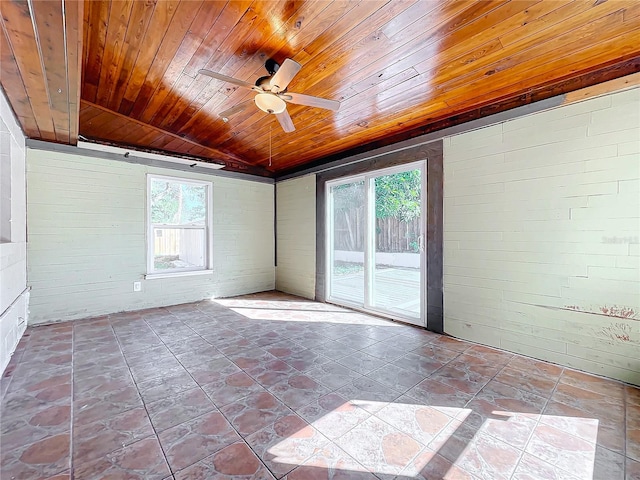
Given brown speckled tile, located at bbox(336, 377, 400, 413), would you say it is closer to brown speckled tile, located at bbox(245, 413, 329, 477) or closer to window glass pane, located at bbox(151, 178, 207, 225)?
brown speckled tile, located at bbox(245, 413, 329, 477)

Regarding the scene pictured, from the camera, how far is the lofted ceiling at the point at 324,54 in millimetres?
1905

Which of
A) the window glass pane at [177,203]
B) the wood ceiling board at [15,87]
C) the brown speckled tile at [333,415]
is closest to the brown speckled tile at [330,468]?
the brown speckled tile at [333,415]

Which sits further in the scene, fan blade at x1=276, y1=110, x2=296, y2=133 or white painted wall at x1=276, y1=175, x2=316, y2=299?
white painted wall at x1=276, y1=175, x2=316, y2=299

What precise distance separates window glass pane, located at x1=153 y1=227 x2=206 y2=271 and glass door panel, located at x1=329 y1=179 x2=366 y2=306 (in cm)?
242

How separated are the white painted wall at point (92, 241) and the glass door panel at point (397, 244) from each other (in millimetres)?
2954

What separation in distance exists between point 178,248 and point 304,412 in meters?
3.95

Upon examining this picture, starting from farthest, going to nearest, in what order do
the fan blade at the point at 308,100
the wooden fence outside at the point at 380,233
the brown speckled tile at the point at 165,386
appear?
the wooden fence outside at the point at 380,233 → the fan blade at the point at 308,100 → the brown speckled tile at the point at 165,386

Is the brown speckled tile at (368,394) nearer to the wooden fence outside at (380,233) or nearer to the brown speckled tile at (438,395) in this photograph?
the brown speckled tile at (438,395)

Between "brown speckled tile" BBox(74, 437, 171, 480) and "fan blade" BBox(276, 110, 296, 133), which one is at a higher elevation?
"fan blade" BBox(276, 110, 296, 133)

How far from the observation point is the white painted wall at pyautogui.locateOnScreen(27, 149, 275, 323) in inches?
147

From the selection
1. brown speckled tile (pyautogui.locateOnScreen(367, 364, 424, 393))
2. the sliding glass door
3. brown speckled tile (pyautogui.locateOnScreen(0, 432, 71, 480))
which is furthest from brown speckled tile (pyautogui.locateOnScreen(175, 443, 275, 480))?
the sliding glass door

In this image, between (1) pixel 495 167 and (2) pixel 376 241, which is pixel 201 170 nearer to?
(2) pixel 376 241

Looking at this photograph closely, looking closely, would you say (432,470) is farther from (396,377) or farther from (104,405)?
(104,405)

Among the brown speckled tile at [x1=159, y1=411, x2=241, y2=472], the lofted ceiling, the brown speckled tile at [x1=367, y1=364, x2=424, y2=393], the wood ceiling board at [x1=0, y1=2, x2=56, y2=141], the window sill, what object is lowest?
the brown speckled tile at [x1=159, y1=411, x2=241, y2=472]
